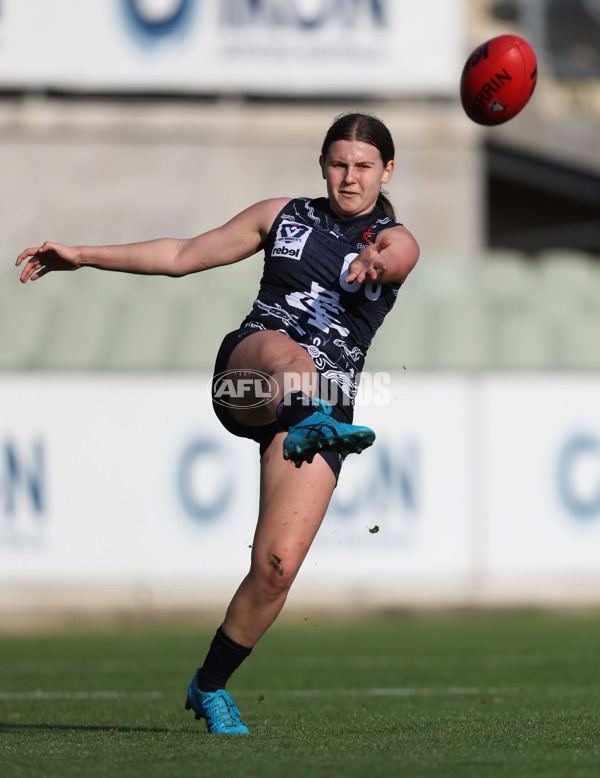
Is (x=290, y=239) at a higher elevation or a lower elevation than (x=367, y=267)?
higher

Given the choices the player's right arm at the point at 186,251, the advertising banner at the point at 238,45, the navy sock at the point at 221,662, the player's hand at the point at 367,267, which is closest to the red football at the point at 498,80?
the player's right arm at the point at 186,251

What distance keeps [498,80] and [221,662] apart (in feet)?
8.44

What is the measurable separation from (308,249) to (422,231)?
910 centimetres

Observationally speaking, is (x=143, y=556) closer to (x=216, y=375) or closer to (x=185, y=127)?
(x=185, y=127)

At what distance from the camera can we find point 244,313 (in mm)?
12961

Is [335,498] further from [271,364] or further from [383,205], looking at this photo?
[271,364]

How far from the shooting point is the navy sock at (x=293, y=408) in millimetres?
4078

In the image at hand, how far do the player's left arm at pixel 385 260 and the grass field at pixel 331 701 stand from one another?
1492mm

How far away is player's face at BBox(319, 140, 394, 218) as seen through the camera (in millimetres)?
4477

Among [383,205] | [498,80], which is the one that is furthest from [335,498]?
[383,205]

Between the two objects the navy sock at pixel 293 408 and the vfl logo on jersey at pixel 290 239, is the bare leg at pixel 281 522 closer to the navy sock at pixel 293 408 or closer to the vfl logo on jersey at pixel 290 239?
the navy sock at pixel 293 408

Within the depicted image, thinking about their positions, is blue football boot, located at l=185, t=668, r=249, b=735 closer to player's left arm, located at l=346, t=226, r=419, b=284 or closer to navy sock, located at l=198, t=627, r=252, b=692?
navy sock, located at l=198, t=627, r=252, b=692

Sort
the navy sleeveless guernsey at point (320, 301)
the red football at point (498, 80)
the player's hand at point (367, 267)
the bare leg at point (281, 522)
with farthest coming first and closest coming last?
the red football at point (498, 80)
the navy sleeveless guernsey at point (320, 301)
the bare leg at point (281, 522)
the player's hand at point (367, 267)

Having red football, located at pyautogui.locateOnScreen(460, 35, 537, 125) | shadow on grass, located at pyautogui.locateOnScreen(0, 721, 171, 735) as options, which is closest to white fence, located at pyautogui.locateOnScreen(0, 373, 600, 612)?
shadow on grass, located at pyautogui.locateOnScreen(0, 721, 171, 735)
